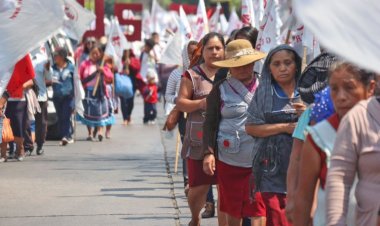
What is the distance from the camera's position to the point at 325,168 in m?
5.86

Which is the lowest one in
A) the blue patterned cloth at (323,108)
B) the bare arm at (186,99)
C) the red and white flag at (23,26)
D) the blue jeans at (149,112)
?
the blue jeans at (149,112)

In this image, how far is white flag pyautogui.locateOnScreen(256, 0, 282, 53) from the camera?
12655mm

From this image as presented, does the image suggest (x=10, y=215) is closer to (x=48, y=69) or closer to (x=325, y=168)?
(x=325, y=168)

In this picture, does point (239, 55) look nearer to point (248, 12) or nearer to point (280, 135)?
point (280, 135)

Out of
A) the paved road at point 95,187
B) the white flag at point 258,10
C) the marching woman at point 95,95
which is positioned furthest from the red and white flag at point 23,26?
the marching woman at point 95,95

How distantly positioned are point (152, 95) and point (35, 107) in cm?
941

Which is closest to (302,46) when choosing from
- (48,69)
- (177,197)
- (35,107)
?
(177,197)

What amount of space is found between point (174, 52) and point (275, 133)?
1213cm

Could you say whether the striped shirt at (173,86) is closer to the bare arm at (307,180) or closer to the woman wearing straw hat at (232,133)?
the woman wearing straw hat at (232,133)

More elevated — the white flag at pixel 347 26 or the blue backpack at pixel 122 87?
the white flag at pixel 347 26

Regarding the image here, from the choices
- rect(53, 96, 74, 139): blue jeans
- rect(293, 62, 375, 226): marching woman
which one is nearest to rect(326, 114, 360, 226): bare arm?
rect(293, 62, 375, 226): marching woman

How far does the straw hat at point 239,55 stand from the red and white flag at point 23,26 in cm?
126

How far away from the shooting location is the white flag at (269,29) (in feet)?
41.5

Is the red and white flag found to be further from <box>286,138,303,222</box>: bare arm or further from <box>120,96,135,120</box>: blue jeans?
<box>120,96,135,120</box>: blue jeans
